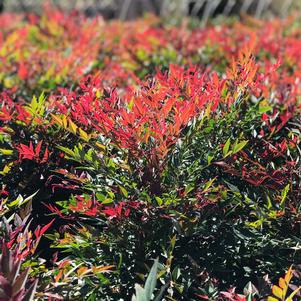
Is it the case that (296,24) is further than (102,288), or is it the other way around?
(296,24)

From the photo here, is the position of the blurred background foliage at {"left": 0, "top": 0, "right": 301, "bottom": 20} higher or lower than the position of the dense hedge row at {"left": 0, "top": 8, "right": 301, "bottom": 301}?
lower

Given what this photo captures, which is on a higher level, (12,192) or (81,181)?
(81,181)

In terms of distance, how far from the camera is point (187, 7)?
1508 cm

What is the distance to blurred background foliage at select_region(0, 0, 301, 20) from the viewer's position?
1383 centimetres

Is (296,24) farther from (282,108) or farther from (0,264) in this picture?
(0,264)

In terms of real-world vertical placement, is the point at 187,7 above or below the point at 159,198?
below

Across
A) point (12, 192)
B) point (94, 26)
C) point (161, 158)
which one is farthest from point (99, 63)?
point (161, 158)

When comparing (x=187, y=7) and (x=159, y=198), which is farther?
(x=187, y=7)

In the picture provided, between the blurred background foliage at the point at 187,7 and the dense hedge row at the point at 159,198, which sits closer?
the dense hedge row at the point at 159,198

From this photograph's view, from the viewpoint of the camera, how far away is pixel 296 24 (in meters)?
8.52

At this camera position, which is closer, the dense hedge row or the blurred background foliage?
the dense hedge row

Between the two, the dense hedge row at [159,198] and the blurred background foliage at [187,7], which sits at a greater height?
the dense hedge row at [159,198]

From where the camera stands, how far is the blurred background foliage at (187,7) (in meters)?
13.8

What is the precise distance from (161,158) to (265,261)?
2.32ft
